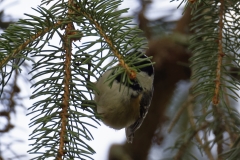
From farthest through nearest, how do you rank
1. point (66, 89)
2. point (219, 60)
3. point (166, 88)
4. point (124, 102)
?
point (166, 88), point (124, 102), point (219, 60), point (66, 89)

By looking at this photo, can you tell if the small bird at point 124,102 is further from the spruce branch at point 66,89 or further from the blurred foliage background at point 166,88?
the spruce branch at point 66,89

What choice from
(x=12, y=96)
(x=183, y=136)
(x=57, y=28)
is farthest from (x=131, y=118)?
(x=57, y=28)

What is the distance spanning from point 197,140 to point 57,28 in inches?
31.1

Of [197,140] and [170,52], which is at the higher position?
[170,52]

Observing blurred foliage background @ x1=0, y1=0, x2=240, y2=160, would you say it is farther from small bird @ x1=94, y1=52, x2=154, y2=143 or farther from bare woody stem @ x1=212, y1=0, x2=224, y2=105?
bare woody stem @ x1=212, y1=0, x2=224, y2=105

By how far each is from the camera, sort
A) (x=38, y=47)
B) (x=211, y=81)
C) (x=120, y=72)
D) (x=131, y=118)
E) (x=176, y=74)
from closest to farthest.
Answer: (x=120, y=72), (x=38, y=47), (x=211, y=81), (x=131, y=118), (x=176, y=74)

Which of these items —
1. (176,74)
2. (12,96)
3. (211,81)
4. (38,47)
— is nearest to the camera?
(38,47)

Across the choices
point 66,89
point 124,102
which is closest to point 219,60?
point 66,89

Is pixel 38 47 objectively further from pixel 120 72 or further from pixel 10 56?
pixel 120 72

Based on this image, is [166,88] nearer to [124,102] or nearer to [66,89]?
[124,102]

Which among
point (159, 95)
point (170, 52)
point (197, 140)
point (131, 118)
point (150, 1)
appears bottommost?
point (197, 140)

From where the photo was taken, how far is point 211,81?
38.4 inches

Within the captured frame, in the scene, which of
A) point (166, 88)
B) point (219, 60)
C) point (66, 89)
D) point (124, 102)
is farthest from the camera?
point (166, 88)

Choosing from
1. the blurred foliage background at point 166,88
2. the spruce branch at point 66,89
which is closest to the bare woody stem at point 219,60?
the spruce branch at point 66,89
